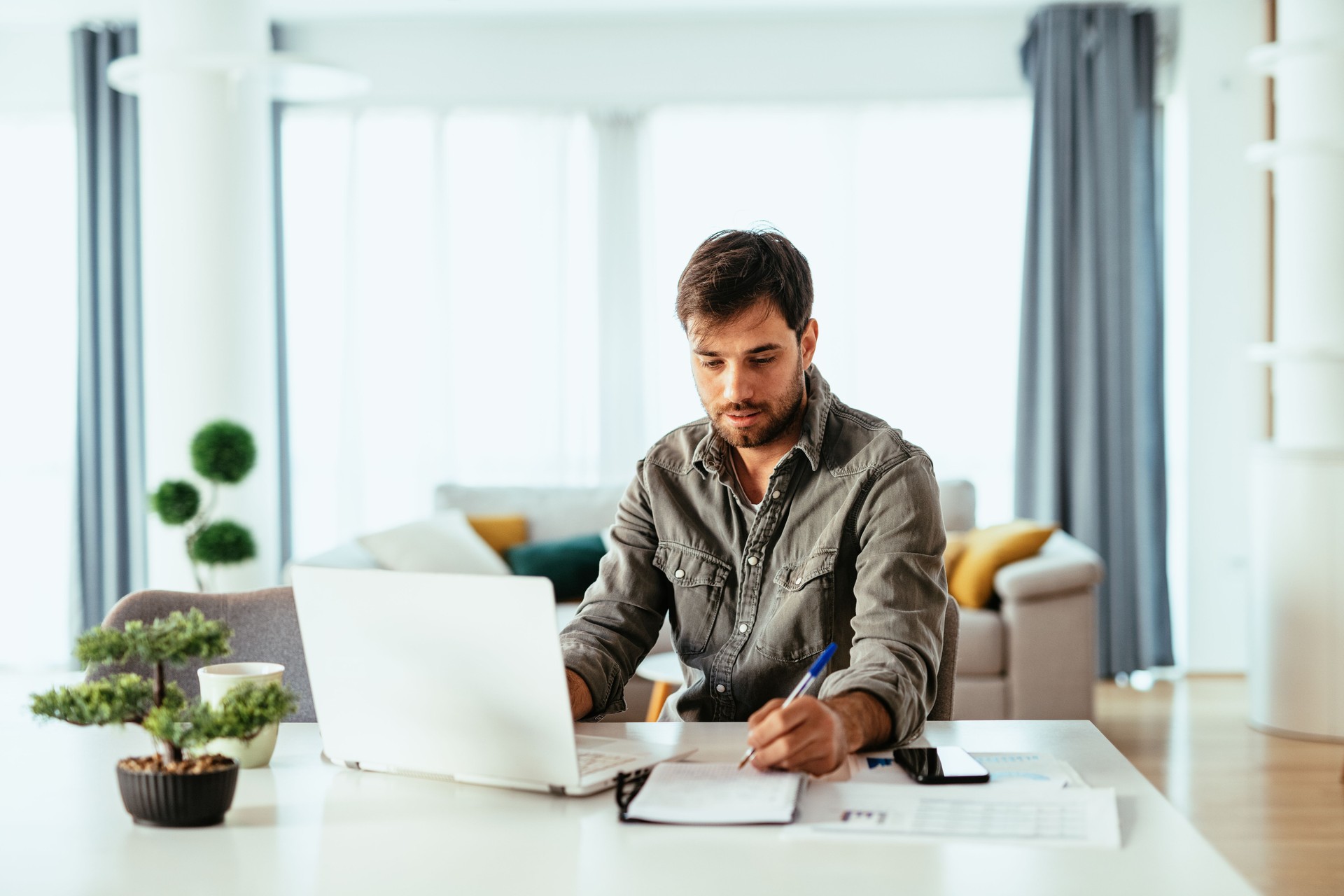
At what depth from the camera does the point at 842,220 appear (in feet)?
17.1

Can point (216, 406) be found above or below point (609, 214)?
below

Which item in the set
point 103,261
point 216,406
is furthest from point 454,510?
point 103,261

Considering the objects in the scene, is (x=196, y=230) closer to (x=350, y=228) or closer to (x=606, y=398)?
(x=350, y=228)

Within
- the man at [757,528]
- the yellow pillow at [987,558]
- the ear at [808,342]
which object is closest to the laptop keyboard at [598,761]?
the man at [757,528]

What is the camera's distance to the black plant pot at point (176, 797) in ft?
3.61

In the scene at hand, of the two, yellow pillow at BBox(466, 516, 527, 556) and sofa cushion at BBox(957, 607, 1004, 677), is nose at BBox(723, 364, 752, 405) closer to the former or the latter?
sofa cushion at BBox(957, 607, 1004, 677)

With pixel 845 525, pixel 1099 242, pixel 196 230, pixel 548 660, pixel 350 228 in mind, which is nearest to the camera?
pixel 548 660

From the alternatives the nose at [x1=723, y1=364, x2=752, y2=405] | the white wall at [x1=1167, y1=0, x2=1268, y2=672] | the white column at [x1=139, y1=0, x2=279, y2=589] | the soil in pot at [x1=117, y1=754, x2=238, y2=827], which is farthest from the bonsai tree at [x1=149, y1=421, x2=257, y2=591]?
the white wall at [x1=1167, y1=0, x2=1268, y2=672]

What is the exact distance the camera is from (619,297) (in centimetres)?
532

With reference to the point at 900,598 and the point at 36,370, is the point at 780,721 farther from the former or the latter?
the point at 36,370

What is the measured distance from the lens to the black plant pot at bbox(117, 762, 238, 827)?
43.3 inches

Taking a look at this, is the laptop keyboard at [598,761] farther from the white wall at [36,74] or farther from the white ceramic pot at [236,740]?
the white wall at [36,74]

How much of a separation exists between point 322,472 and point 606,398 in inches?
49.1

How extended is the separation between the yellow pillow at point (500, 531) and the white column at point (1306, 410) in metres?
2.43
